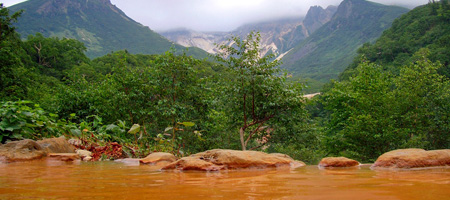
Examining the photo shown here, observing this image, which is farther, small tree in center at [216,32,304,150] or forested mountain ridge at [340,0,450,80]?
forested mountain ridge at [340,0,450,80]

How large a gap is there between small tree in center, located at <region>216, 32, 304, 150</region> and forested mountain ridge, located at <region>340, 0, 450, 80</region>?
2232 inches

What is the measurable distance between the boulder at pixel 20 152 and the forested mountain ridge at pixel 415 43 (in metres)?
63.0

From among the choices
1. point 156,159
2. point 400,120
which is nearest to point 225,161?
point 156,159

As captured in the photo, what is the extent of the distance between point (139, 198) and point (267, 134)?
33.5ft

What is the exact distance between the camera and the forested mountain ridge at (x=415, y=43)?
63.9 meters

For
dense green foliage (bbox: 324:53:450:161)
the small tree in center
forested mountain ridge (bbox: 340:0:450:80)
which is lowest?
dense green foliage (bbox: 324:53:450:161)

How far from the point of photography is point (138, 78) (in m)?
11.9

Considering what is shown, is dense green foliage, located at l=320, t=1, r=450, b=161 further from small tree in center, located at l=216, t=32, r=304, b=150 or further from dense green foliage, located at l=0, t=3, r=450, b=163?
small tree in center, located at l=216, t=32, r=304, b=150

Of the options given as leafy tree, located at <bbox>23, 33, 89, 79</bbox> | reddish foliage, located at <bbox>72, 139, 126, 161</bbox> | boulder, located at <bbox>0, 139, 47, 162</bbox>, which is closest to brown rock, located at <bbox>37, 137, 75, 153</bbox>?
boulder, located at <bbox>0, 139, 47, 162</bbox>

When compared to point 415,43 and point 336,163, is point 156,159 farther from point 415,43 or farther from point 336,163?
point 415,43

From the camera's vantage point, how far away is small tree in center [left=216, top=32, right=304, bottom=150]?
9.57m

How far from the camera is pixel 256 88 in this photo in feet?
31.5

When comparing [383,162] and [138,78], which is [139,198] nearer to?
[383,162]

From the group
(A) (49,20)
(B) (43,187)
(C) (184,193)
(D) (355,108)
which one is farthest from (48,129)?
(A) (49,20)
